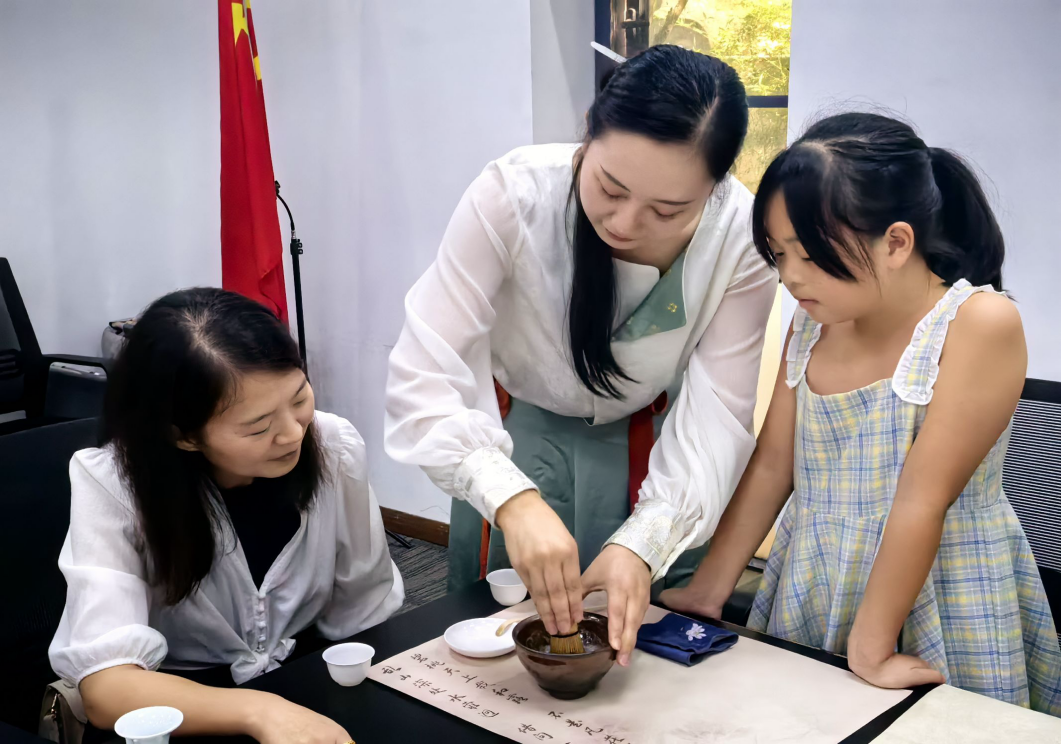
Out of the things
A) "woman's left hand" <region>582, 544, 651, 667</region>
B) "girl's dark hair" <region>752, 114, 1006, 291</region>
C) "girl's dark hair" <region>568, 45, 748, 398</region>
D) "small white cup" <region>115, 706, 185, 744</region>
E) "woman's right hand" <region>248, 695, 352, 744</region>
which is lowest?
"woman's right hand" <region>248, 695, 352, 744</region>

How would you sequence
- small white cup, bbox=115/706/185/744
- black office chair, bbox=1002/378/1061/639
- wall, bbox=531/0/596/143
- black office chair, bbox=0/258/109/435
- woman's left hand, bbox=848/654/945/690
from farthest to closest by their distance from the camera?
1. black office chair, bbox=0/258/109/435
2. wall, bbox=531/0/596/143
3. black office chair, bbox=1002/378/1061/639
4. woman's left hand, bbox=848/654/945/690
5. small white cup, bbox=115/706/185/744

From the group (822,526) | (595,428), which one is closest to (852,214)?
(822,526)

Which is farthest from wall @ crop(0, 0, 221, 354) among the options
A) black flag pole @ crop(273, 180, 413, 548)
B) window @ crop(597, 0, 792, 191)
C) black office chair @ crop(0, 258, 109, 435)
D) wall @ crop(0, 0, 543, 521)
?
window @ crop(597, 0, 792, 191)

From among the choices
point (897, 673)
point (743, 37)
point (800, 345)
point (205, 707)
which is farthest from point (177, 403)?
point (743, 37)

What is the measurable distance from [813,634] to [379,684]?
1.94 ft

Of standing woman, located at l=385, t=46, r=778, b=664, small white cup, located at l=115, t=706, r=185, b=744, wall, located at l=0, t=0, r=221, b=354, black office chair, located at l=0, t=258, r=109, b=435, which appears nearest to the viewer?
small white cup, located at l=115, t=706, r=185, b=744

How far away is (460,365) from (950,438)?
617mm

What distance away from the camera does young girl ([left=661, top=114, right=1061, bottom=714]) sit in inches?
45.6

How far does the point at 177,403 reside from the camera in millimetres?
1348

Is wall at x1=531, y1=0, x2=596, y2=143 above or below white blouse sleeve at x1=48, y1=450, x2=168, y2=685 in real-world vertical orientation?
above

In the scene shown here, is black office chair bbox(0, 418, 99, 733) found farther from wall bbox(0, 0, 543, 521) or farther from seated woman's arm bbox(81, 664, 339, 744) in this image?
wall bbox(0, 0, 543, 521)

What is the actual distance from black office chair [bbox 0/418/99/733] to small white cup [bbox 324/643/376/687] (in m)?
0.58

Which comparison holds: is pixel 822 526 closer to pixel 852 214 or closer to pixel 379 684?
pixel 852 214

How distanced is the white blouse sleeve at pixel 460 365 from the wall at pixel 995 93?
1393 mm
